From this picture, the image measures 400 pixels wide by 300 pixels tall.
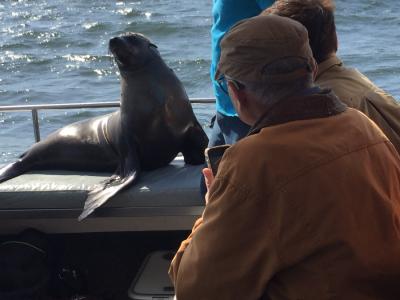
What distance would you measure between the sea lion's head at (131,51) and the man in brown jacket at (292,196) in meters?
2.16

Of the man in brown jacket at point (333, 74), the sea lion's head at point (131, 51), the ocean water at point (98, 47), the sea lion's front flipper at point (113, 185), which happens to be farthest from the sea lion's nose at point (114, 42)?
the ocean water at point (98, 47)

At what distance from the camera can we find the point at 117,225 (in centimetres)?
369

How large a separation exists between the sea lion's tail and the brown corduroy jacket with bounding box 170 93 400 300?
1.72m

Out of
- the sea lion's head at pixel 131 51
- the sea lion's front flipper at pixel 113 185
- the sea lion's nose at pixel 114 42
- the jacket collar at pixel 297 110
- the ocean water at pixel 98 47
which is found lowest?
the ocean water at pixel 98 47

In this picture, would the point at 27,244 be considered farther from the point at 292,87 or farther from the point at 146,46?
the point at 292,87

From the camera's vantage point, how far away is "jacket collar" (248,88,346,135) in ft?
5.49

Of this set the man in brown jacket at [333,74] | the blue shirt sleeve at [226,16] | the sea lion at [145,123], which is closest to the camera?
the man in brown jacket at [333,74]

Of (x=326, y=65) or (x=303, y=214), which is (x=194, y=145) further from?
(x=303, y=214)

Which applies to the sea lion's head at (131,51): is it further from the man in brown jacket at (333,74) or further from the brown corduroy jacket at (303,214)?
the brown corduroy jacket at (303,214)

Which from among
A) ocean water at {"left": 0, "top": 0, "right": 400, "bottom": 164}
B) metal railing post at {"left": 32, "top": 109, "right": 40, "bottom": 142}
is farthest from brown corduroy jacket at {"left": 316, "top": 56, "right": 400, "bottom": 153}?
ocean water at {"left": 0, "top": 0, "right": 400, "bottom": 164}

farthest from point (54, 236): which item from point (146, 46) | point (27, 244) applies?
point (146, 46)

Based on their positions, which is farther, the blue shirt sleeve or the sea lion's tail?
the sea lion's tail

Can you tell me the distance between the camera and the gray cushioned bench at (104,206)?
3467 mm

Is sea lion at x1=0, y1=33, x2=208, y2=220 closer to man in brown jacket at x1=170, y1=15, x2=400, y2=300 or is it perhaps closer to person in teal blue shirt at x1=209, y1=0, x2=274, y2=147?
person in teal blue shirt at x1=209, y1=0, x2=274, y2=147
